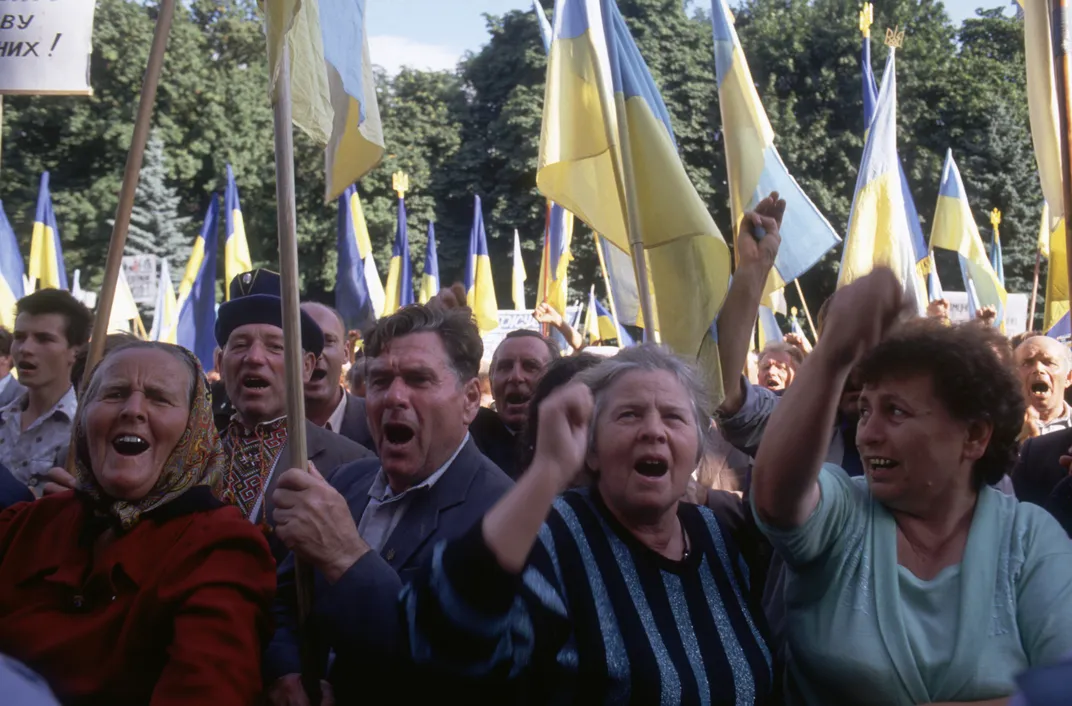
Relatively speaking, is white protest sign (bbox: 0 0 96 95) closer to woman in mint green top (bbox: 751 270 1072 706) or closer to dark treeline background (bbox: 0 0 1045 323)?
woman in mint green top (bbox: 751 270 1072 706)

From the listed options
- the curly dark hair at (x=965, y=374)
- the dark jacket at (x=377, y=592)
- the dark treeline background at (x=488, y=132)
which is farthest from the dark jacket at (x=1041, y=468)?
the dark treeline background at (x=488, y=132)

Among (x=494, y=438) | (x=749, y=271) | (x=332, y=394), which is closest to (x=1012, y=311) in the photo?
(x=494, y=438)

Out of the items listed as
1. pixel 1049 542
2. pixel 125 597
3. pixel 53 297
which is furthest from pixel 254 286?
pixel 1049 542

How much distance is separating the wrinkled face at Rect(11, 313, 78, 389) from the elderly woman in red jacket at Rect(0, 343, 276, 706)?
218 cm

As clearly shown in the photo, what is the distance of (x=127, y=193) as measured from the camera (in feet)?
10.6

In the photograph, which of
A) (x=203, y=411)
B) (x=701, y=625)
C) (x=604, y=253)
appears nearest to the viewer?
(x=701, y=625)

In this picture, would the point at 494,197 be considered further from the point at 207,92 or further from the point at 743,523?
the point at 743,523

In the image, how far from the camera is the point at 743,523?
105 inches

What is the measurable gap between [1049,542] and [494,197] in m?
35.5

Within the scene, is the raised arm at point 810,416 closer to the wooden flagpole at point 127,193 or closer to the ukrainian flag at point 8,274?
the wooden flagpole at point 127,193

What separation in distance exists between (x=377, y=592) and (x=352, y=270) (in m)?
9.17

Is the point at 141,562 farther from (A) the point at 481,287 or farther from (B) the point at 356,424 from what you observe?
(A) the point at 481,287

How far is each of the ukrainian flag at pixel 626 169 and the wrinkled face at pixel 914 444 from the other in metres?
1.45

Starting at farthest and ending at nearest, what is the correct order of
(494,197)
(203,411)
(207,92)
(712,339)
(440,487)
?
1. (494,197)
2. (207,92)
3. (712,339)
4. (440,487)
5. (203,411)
